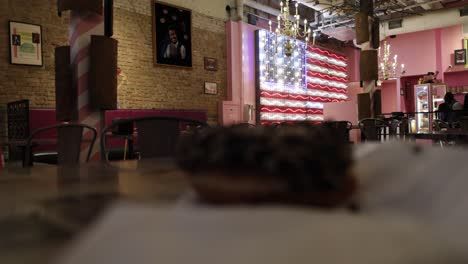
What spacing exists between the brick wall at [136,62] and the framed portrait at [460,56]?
28.7 ft

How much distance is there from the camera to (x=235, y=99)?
1062cm

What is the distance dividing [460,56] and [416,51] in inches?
63.7

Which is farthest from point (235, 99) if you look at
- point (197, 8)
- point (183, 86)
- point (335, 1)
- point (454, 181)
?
point (454, 181)

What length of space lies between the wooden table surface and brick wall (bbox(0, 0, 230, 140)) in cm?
702

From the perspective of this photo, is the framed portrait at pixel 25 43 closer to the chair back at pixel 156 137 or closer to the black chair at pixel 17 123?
the black chair at pixel 17 123

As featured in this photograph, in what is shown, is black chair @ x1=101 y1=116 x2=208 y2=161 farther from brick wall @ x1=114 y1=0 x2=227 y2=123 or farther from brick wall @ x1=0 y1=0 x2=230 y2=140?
brick wall @ x1=114 y1=0 x2=227 y2=123

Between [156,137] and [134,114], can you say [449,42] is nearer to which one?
[134,114]

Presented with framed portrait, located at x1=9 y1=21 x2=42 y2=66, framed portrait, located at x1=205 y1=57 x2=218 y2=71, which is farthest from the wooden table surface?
framed portrait, located at x1=205 y1=57 x2=218 y2=71

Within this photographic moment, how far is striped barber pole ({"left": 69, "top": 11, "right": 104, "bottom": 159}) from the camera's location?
4.48 m

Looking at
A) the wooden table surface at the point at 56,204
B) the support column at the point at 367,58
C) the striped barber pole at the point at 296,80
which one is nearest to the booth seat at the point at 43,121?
the striped barber pole at the point at 296,80

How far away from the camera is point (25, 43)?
7.14 metres

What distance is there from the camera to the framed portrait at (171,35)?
29.5 feet

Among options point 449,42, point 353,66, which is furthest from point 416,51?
point 353,66

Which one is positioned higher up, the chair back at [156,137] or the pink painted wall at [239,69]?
the pink painted wall at [239,69]
